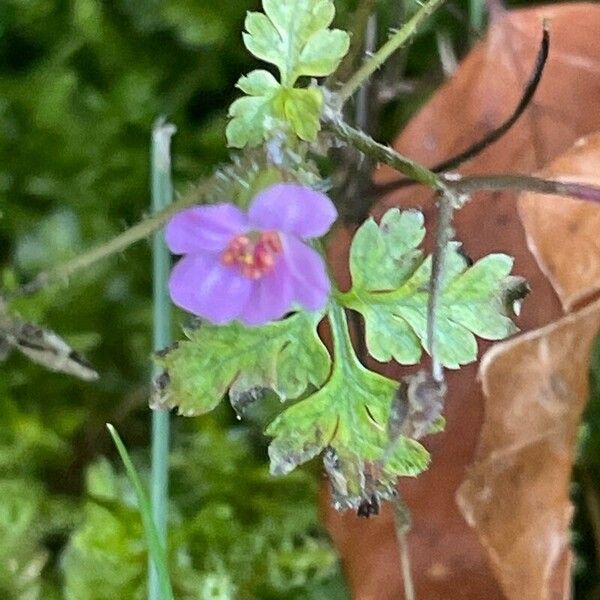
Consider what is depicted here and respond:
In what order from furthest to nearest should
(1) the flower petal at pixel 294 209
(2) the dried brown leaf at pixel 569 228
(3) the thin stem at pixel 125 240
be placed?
(2) the dried brown leaf at pixel 569 228, (3) the thin stem at pixel 125 240, (1) the flower petal at pixel 294 209

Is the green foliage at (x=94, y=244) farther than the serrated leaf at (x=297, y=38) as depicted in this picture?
Yes

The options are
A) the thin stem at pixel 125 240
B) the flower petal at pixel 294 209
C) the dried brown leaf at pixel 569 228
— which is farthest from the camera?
the dried brown leaf at pixel 569 228

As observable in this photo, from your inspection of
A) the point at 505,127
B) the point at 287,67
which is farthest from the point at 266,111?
the point at 505,127

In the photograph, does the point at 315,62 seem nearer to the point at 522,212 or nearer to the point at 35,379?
the point at 522,212

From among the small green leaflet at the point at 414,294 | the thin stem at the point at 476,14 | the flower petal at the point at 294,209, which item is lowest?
the small green leaflet at the point at 414,294

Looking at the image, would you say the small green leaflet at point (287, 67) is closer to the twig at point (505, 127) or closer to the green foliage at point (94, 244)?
the twig at point (505, 127)

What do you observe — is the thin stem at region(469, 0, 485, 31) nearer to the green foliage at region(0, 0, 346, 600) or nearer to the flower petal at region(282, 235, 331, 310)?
the green foliage at region(0, 0, 346, 600)

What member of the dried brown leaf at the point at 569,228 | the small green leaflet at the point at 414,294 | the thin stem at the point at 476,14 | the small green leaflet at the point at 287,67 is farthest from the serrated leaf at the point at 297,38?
the thin stem at the point at 476,14

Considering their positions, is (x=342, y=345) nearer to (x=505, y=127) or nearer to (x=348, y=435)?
(x=348, y=435)
